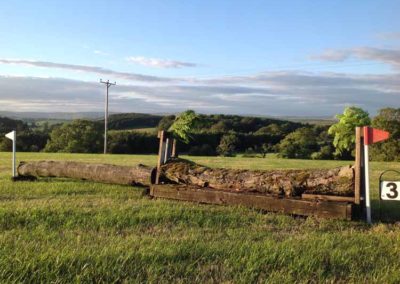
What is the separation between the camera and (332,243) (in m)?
5.87

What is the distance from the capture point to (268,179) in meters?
9.28

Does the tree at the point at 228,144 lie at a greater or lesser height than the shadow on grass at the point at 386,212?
lesser

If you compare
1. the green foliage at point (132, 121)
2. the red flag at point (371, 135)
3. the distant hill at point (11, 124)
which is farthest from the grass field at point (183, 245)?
the green foliage at point (132, 121)

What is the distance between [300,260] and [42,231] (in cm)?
326

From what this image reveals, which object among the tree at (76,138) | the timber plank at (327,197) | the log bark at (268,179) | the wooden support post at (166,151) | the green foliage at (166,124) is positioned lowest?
the tree at (76,138)

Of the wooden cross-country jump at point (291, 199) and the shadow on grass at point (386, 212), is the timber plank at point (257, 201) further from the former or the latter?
the shadow on grass at point (386, 212)

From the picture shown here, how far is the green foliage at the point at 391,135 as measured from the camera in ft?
169

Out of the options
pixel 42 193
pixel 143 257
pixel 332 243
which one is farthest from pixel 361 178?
pixel 42 193

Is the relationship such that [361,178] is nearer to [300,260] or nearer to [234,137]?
[300,260]

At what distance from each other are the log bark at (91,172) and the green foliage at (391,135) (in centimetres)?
4349

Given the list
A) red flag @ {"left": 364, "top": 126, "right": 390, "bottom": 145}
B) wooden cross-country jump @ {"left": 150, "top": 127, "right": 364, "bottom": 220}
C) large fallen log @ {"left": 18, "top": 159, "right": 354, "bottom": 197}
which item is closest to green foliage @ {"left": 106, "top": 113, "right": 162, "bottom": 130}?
large fallen log @ {"left": 18, "top": 159, "right": 354, "bottom": 197}

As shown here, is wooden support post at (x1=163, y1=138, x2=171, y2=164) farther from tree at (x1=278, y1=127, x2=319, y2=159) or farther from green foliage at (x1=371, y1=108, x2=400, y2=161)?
tree at (x1=278, y1=127, x2=319, y2=159)

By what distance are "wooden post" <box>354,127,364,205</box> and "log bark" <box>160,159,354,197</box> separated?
18 cm

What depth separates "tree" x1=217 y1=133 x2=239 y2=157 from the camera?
2419 inches
